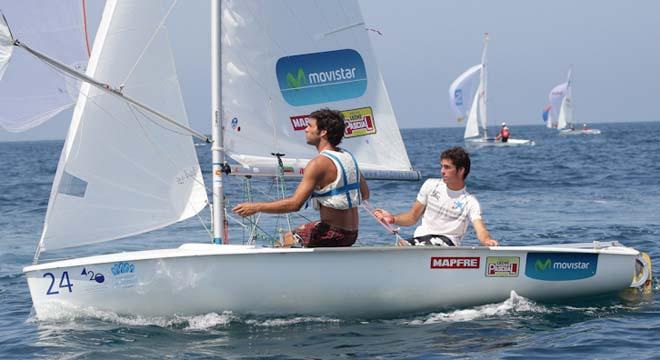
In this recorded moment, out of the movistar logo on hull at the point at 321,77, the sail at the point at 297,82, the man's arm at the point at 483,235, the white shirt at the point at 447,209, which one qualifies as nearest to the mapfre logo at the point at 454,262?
the man's arm at the point at 483,235

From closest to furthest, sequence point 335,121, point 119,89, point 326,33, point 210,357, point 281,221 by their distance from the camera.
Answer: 1. point 210,357
2. point 335,121
3. point 119,89
4. point 326,33
5. point 281,221

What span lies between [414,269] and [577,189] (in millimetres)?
13602

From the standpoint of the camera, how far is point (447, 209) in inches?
285

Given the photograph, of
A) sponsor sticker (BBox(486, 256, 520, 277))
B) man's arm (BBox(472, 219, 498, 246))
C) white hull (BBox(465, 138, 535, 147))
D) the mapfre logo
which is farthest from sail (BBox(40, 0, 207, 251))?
white hull (BBox(465, 138, 535, 147))

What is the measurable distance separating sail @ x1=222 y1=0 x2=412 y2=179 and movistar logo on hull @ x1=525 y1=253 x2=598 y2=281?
1.62 meters

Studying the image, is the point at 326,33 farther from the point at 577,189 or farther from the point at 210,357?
the point at 577,189

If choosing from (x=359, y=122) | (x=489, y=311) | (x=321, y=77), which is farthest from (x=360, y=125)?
(x=489, y=311)

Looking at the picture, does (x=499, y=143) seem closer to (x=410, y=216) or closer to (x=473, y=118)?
(x=473, y=118)

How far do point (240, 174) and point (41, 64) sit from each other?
1712mm

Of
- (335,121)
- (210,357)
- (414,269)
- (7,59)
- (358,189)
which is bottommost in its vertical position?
(210,357)

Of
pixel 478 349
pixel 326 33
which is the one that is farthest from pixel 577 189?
pixel 478 349

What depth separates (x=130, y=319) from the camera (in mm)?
7031

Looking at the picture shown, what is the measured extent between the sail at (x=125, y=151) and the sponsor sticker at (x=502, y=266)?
2263 millimetres

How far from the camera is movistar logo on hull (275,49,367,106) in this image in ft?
25.9
